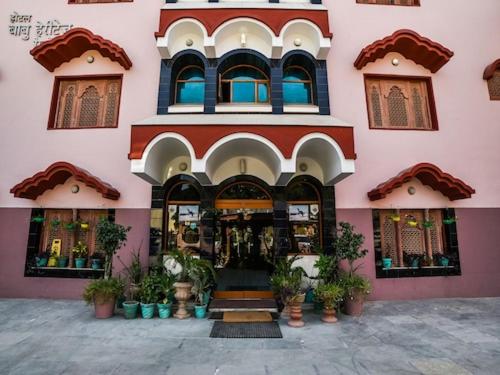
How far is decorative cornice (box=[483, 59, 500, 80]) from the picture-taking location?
912cm

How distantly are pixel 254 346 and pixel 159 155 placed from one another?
16.7 ft

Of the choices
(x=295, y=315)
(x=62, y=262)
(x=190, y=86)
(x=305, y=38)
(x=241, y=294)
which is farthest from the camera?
(x=190, y=86)

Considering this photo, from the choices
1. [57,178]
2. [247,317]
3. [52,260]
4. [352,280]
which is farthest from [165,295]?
[57,178]

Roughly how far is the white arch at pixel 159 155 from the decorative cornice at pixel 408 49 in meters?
5.79

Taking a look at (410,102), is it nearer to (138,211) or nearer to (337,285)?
(337,285)

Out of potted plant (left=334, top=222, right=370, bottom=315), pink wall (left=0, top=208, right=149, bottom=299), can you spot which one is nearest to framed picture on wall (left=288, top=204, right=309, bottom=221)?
potted plant (left=334, top=222, right=370, bottom=315)

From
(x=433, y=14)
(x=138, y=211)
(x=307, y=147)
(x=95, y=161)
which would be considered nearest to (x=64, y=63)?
(x=95, y=161)

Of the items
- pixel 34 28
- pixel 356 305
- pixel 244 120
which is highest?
pixel 34 28

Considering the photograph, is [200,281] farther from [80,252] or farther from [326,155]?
[326,155]

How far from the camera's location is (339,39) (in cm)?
924

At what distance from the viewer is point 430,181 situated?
8.38 m

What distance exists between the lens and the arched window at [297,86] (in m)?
9.14

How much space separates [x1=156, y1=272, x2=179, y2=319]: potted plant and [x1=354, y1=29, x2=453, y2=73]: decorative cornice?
26.4 ft

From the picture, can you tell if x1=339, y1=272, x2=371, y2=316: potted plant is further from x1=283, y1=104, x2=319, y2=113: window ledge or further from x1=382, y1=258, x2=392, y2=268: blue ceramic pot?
x1=283, y1=104, x2=319, y2=113: window ledge
